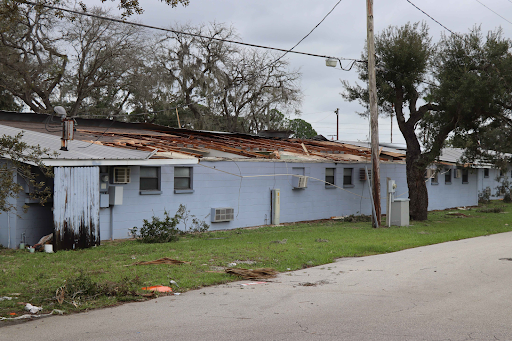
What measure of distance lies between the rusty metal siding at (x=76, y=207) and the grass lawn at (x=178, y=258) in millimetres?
548

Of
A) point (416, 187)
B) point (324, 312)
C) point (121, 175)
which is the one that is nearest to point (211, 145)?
point (121, 175)

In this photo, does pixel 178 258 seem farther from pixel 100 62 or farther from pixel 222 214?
pixel 100 62

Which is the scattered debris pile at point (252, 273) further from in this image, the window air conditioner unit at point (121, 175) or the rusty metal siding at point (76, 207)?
the window air conditioner unit at point (121, 175)

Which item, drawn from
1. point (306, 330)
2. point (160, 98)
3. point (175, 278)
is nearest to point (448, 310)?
point (306, 330)

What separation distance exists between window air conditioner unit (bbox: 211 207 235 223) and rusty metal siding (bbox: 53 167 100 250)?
193 inches

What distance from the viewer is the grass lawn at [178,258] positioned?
24.9 ft

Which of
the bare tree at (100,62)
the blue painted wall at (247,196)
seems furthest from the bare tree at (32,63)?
the blue painted wall at (247,196)

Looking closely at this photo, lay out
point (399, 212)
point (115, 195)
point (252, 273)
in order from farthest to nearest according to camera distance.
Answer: point (399, 212)
point (115, 195)
point (252, 273)

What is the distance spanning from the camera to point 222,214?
17.7m

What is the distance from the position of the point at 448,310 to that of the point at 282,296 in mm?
2452

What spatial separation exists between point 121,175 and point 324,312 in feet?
32.2

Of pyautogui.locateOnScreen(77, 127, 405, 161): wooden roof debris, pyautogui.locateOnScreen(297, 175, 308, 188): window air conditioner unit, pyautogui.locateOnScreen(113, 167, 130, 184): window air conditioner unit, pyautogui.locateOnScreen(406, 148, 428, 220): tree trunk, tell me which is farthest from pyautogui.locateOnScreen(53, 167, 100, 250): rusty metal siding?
pyautogui.locateOnScreen(406, 148, 428, 220): tree trunk

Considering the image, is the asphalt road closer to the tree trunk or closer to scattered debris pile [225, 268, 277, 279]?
scattered debris pile [225, 268, 277, 279]

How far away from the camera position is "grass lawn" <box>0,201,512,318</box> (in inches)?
299
